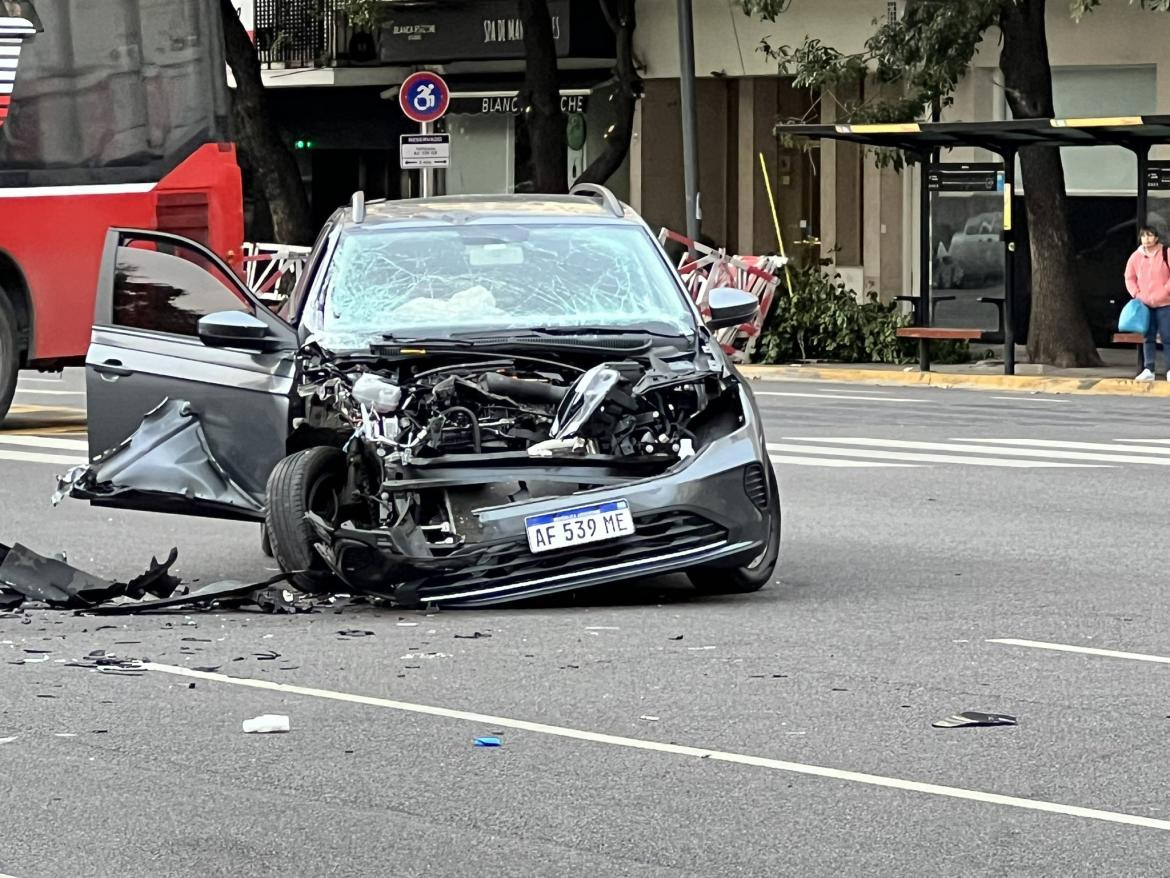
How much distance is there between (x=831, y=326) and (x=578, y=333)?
18.5 metres

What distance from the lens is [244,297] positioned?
11.5 m

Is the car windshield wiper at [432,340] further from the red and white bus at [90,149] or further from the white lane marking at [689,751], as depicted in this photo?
the red and white bus at [90,149]

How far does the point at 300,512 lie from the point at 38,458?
712cm

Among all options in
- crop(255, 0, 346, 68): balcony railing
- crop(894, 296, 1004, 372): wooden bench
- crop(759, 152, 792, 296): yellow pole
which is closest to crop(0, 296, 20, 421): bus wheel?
crop(894, 296, 1004, 372): wooden bench

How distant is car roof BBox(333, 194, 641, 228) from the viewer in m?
11.4

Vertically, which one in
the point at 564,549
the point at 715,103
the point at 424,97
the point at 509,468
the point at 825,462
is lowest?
the point at 825,462

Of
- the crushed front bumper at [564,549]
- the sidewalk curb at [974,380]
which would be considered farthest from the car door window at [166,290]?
the sidewalk curb at [974,380]

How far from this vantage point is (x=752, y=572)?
10250mm

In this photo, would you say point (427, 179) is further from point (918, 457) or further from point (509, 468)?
point (509, 468)

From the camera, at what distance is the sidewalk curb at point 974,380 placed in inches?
963

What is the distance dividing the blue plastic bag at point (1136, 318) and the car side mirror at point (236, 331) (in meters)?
15.6

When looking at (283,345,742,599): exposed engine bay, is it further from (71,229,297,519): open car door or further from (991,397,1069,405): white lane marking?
(991,397,1069,405): white lane marking

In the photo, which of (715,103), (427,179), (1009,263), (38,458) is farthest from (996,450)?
(427,179)

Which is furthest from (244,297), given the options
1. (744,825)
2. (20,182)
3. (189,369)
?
(20,182)
